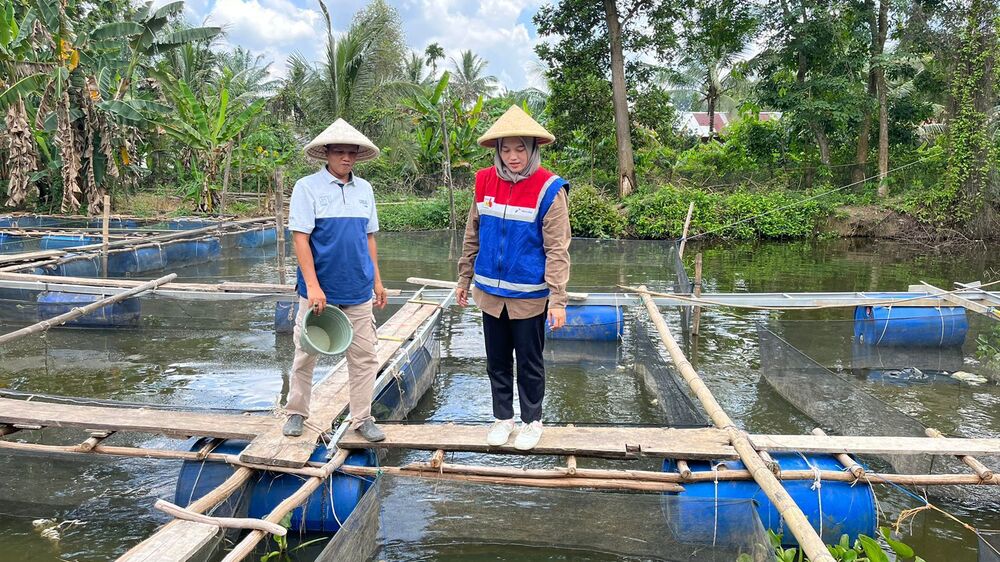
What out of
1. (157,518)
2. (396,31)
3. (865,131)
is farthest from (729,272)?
(396,31)

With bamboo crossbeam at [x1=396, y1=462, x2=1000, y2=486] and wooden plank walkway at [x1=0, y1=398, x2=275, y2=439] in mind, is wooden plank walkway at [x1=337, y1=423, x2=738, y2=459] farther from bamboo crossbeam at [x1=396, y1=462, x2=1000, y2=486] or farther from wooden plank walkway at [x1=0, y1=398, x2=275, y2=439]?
wooden plank walkway at [x1=0, y1=398, x2=275, y2=439]

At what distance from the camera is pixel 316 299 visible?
9.09 ft

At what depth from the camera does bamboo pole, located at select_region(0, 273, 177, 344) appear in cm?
461

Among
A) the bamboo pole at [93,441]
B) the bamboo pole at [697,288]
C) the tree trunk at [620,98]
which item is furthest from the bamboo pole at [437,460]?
the tree trunk at [620,98]

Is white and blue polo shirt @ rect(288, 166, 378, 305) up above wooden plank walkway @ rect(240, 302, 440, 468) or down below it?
above

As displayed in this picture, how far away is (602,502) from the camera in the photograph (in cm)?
272

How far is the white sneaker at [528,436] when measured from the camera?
9.70 ft

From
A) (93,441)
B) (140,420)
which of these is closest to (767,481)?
(140,420)

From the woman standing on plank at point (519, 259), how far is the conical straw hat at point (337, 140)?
508mm

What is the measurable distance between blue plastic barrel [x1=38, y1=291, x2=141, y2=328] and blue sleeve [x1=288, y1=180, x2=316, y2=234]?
5.03 m

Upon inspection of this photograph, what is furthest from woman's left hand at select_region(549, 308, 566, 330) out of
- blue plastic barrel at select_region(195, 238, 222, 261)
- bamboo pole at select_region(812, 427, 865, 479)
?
blue plastic barrel at select_region(195, 238, 222, 261)

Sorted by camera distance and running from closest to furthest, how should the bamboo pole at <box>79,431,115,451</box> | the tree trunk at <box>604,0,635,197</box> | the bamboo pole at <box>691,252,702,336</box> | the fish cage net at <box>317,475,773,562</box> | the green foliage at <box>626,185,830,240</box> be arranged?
the fish cage net at <box>317,475,773,562</box> < the bamboo pole at <box>79,431,115,451</box> < the bamboo pole at <box>691,252,702,336</box> < the green foliage at <box>626,185,830,240</box> < the tree trunk at <box>604,0,635,197</box>

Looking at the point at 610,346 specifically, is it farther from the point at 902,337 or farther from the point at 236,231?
the point at 236,231

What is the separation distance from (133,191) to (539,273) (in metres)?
17.8
